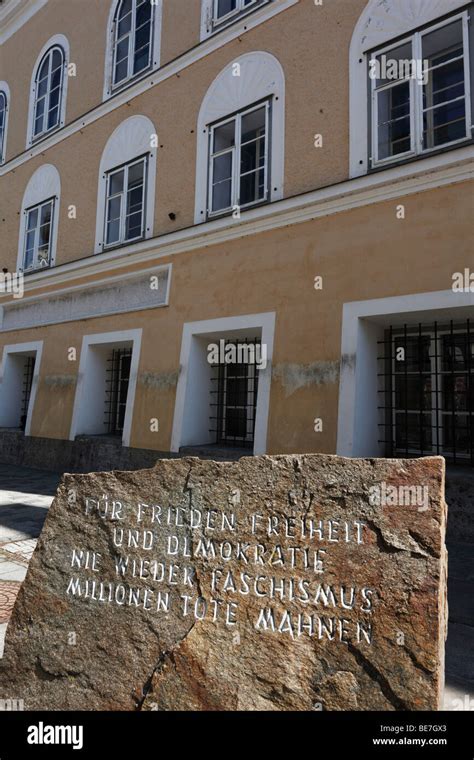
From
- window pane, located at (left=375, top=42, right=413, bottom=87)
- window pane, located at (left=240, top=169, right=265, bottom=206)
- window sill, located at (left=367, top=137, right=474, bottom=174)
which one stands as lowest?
window sill, located at (left=367, top=137, right=474, bottom=174)

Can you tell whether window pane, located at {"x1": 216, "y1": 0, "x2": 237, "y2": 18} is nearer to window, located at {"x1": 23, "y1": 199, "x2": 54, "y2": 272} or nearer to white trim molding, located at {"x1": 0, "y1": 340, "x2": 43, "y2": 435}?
window, located at {"x1": 23, "y1": 199, "x2": 54, "y2": 272}

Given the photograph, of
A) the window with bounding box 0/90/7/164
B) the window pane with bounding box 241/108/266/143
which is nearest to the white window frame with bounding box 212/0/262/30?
the window pane with bounding box 241/108/266/143

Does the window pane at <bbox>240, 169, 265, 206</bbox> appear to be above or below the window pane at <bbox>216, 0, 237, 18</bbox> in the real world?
below

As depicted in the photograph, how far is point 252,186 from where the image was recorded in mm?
8328

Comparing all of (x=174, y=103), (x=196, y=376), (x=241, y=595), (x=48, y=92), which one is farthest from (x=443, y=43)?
(x=48, y=92)

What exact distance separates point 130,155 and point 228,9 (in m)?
3.04

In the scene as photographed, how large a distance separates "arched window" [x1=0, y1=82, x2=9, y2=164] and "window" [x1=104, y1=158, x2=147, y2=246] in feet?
18.6

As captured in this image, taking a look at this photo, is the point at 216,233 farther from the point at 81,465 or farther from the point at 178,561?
the point at 178,561

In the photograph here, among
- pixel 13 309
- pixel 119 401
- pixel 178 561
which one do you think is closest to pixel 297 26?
pixel 119 401

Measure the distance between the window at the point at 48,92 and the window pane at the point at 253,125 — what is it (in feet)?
19.6

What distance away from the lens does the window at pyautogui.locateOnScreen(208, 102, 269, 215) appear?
8.21m

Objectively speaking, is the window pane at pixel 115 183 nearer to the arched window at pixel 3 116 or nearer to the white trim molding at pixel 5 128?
the white trim molding at pixel 5 128

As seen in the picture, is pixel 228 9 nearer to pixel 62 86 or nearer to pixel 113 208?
pixel 113 208

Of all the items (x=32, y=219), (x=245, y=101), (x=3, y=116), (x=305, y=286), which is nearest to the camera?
(x=305, y=286)
